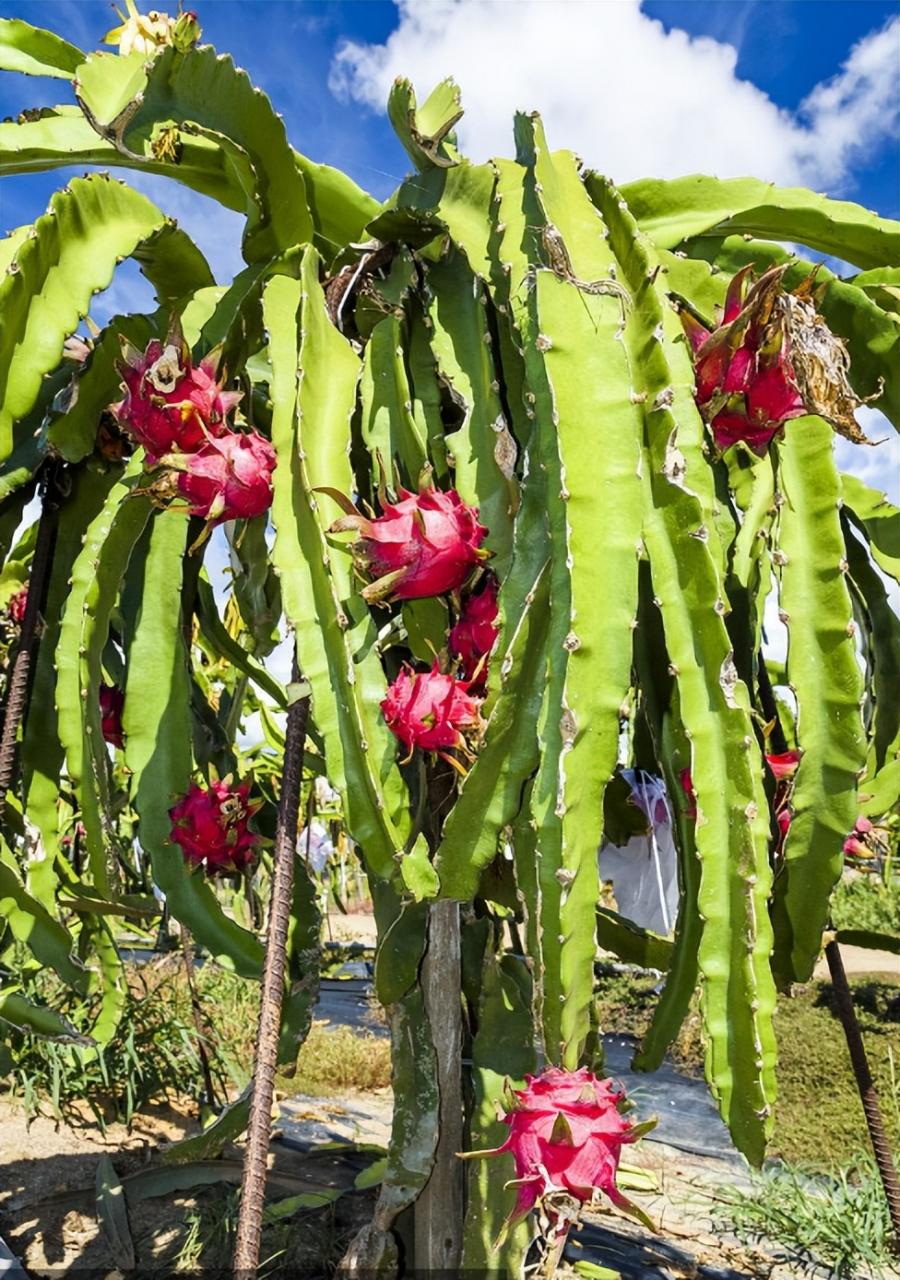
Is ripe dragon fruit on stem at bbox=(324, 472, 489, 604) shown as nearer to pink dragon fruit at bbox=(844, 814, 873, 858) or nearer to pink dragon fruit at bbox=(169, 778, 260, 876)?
pink dragon fruit at bbox=(169, 778, 260, 876)

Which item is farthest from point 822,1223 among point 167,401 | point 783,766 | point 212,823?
point 167,401

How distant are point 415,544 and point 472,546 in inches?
2.6

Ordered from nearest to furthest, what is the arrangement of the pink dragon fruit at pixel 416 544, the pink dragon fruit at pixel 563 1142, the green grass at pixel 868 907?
1. the pink dragon fruit at pixel 563 1142
2. the pink dragon fruit at pixel 416 544
3. the green grass at pixel 868 907

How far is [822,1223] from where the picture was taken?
7.23 ft

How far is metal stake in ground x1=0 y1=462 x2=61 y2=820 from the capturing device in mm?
1230

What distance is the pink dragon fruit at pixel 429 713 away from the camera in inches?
36.2

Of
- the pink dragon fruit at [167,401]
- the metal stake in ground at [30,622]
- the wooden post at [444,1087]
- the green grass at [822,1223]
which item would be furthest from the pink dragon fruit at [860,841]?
the metal stake in ground at [30,622]

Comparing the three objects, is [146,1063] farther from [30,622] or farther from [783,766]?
[783,766]

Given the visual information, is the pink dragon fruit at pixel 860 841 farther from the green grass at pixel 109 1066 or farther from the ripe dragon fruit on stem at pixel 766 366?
the green grass at pixel 109 1066

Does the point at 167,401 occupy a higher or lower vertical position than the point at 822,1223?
higher

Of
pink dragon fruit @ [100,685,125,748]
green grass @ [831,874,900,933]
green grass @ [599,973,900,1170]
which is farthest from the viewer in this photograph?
green grass @ [831,874,900,933]

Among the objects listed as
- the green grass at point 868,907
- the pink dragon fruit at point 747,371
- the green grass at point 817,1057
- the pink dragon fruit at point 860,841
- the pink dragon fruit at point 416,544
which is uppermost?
the pink dragon fruit at point 747,371

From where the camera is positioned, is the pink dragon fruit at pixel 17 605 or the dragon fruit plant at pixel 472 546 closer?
the dragon fruit plant at pixel 472 546

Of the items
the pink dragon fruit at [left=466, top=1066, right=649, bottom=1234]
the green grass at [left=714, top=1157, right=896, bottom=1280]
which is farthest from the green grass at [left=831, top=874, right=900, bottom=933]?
the pink dragon fruit at [left=466, top=1066, right=649, bottom=1234]
